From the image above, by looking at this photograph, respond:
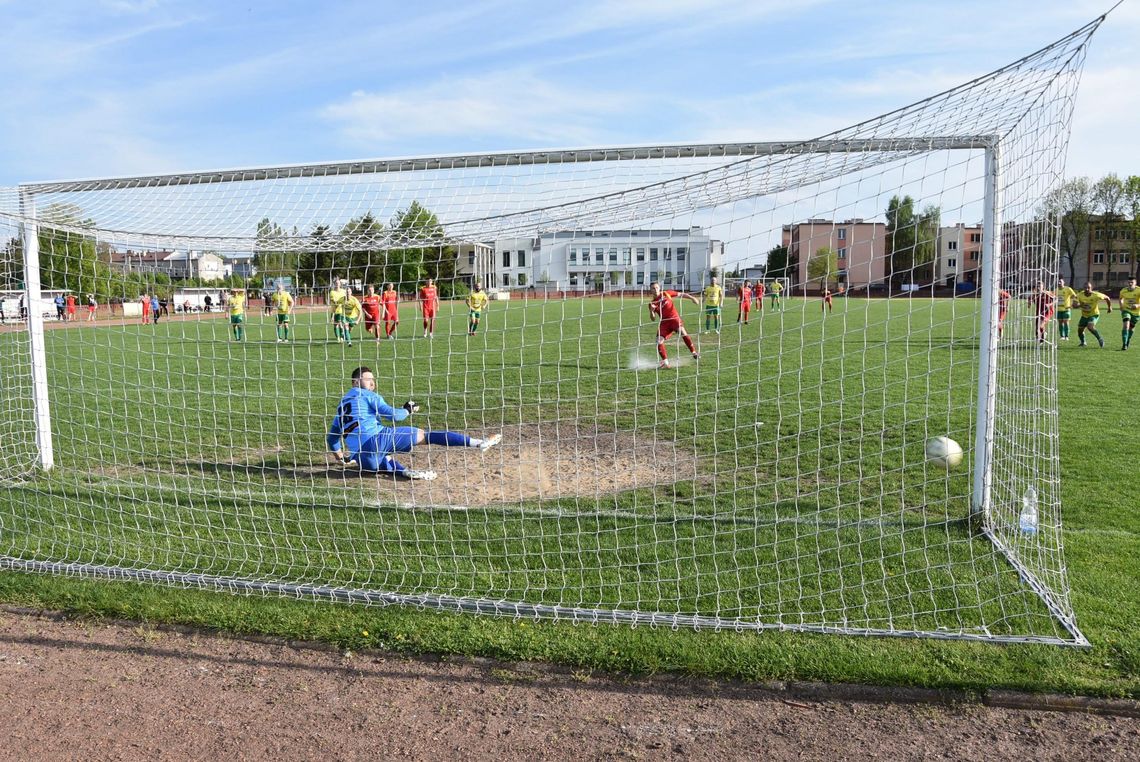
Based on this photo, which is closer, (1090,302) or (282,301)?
(282,301)

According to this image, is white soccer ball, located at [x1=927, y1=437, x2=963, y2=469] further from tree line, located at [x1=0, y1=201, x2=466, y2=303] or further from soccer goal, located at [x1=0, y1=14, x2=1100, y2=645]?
tree line, located at [x1=0, y1=201, x2=466, y2=303]

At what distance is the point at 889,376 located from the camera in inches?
533

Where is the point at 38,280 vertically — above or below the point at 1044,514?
above

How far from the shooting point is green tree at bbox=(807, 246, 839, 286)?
5647 millimetres

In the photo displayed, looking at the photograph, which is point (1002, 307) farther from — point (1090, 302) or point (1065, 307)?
point (1065, 307)

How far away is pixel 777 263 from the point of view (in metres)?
5.41

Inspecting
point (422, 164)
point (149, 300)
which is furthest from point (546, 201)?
point (149, 300)

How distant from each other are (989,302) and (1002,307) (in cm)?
74

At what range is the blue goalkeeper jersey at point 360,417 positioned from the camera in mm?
7141

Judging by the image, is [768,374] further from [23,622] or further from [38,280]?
[23,622]

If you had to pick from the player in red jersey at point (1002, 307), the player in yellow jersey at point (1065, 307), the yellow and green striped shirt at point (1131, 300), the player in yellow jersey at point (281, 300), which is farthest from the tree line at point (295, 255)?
the player in yellow jersey at point (1065, 307)

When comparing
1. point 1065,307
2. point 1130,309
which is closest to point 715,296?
point 1130,309

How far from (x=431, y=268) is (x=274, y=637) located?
3.36m

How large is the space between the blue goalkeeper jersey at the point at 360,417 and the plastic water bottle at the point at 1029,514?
185 inches
